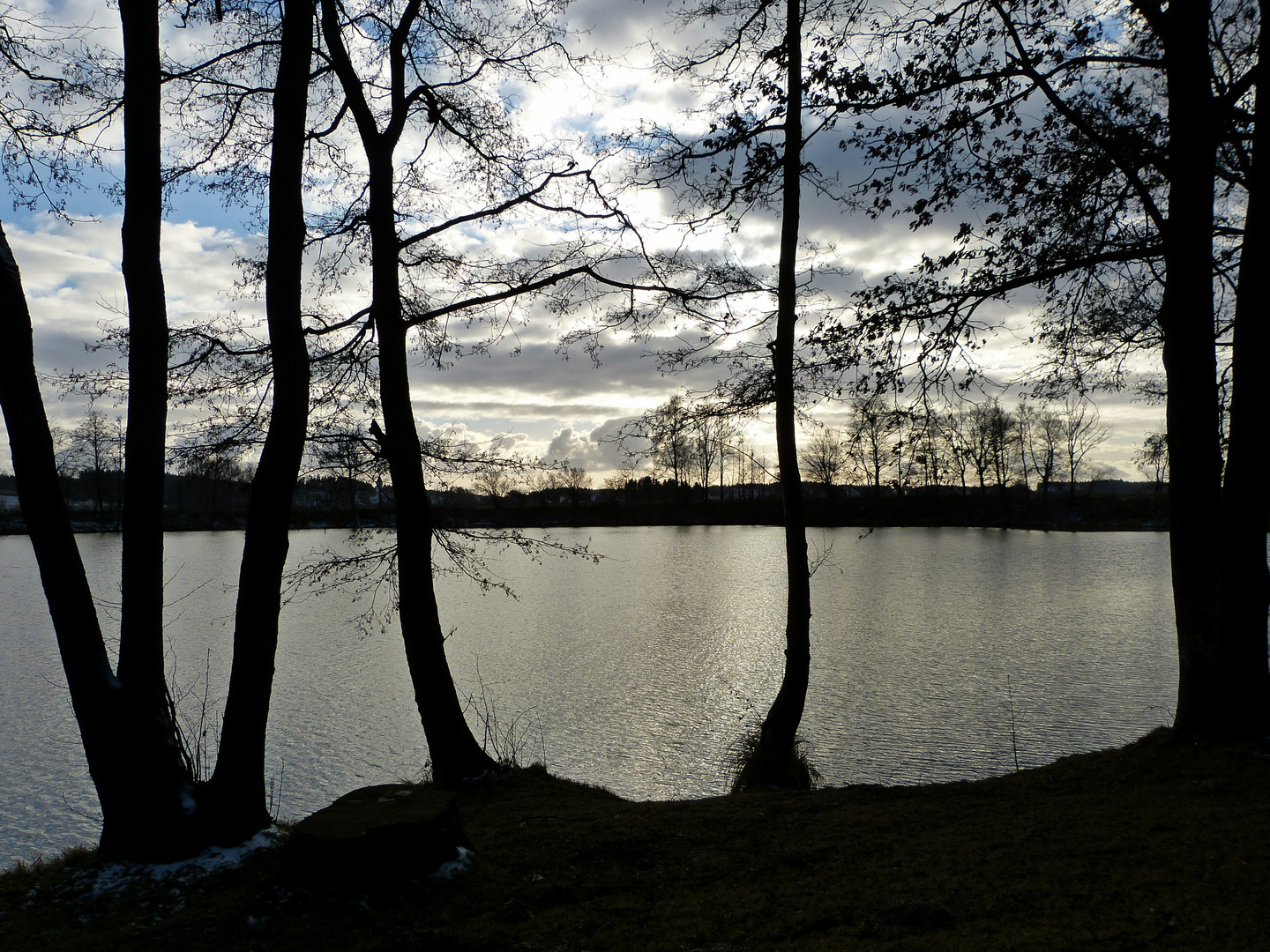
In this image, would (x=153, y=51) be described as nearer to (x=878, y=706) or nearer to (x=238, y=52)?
(x=238, y=52)

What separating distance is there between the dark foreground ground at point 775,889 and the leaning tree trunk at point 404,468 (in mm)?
1641

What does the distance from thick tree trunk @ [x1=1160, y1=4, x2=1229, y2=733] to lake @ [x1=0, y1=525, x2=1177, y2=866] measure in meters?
3.56

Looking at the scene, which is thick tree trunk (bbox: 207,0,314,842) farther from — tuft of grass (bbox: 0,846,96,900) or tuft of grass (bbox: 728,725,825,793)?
tuft of grass (bbox: 728,725,825,793)

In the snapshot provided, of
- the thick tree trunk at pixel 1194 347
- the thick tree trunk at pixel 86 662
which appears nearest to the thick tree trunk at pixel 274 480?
the thick tree trunk at pixel 86 662

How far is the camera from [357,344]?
7688 millimetres

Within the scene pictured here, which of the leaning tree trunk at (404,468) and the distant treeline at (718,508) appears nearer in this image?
the leaning tree trunk at (404,468)

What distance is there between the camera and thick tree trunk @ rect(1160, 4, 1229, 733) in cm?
686

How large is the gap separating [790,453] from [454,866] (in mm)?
5157

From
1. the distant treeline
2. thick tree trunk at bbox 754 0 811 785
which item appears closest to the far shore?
the distant treeline

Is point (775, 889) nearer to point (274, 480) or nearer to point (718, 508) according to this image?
point (274, 480)

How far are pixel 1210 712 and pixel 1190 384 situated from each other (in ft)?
8.91

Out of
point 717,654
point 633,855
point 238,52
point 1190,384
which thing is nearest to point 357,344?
point 238,52

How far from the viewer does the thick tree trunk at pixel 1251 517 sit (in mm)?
6637

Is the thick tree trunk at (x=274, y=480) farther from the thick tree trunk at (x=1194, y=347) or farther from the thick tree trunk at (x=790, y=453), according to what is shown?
the thick tree trunk at (x=1194, y=347)
